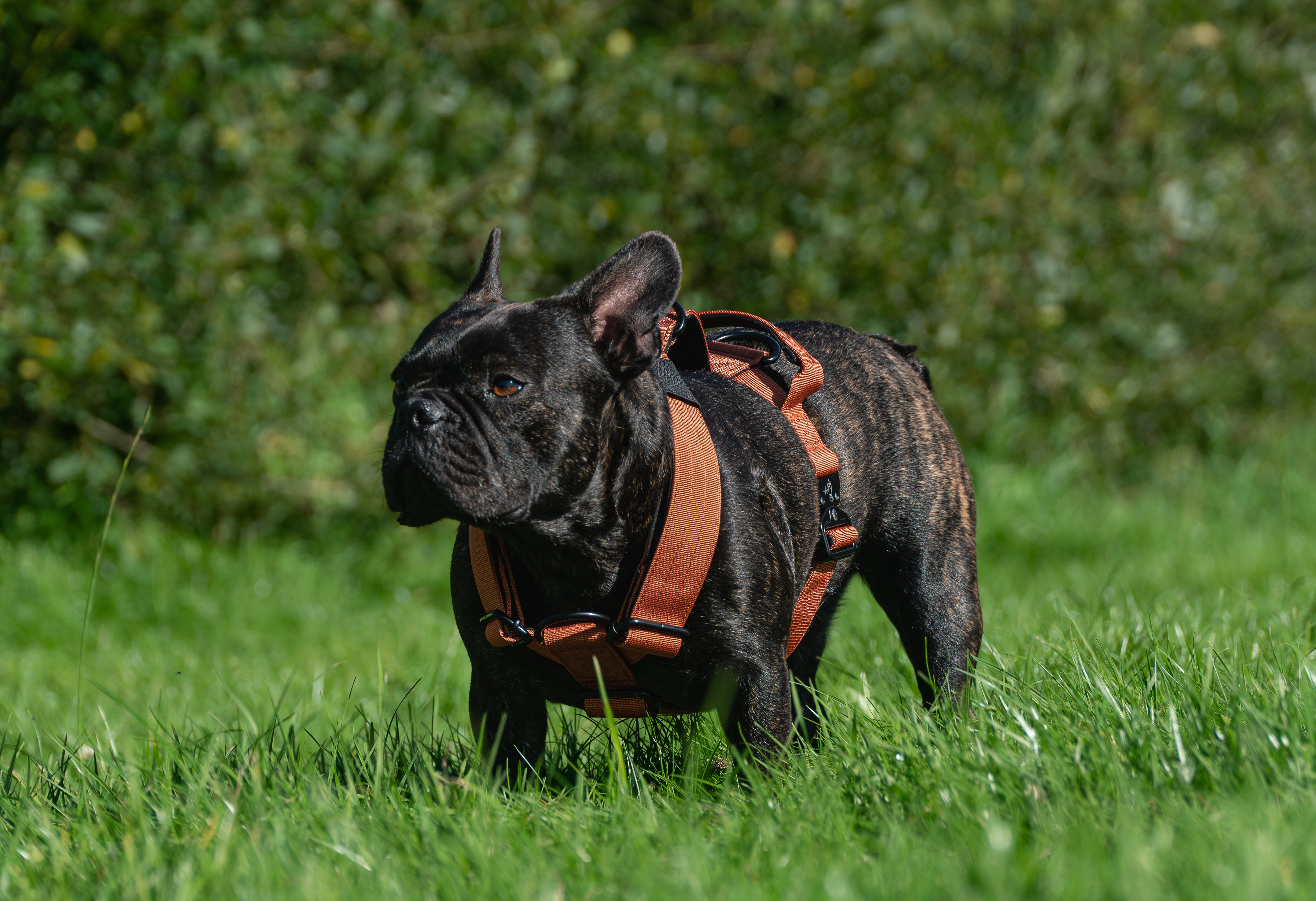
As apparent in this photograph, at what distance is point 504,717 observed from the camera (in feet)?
8.80

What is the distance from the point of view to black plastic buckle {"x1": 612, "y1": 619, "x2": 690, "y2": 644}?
245 cm

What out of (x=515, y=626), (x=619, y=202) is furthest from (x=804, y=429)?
(x=619, y=202)

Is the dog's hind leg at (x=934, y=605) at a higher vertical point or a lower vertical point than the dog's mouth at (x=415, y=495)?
lower

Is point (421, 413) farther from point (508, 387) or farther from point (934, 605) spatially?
point (934, 605)

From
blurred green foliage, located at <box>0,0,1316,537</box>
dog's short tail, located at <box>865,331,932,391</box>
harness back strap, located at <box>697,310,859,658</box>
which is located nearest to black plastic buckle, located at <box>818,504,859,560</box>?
harness back strap, located at <box>697,310,859,658</box>

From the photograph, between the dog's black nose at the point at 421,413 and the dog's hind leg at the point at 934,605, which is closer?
the dog's black nose at the point at 421,413

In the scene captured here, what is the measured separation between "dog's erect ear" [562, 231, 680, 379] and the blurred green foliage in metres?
3.14

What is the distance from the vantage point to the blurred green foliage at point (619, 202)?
16.8 ft

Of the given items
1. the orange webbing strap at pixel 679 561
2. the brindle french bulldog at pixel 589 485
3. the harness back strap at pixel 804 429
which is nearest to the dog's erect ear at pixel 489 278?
the brindle french bulldog at pixel 589 485

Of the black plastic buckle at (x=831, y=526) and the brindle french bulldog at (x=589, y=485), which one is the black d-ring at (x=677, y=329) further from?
the black plastic buckle at (x=831, y=526)

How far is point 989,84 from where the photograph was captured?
22.5ft

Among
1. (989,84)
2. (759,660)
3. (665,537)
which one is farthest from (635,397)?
(989,84)

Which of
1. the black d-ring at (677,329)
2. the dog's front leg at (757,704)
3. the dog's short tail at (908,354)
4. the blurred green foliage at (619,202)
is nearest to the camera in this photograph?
the dog's front leg at (757,704)

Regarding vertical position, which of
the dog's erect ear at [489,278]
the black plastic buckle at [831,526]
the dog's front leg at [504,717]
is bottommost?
the dog's front leg at [504,717]
